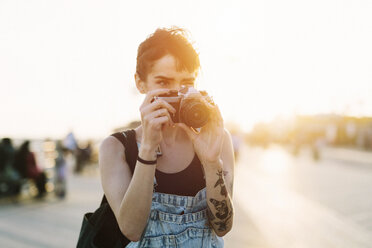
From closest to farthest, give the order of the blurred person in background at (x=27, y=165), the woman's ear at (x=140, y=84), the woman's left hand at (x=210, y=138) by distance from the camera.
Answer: the woman's left hand at (x=210, y=138) < the woman's ear at (x=140, y=84) < the blurred person in background at (x=27, y=165)

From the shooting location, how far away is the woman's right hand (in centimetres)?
161

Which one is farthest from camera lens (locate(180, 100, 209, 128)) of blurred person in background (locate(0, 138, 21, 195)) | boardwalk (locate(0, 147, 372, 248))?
blurred person in background (locate(0, 138, 21, 195))

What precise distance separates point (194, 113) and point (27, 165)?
7.37 meters

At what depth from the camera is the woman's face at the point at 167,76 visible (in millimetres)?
1729

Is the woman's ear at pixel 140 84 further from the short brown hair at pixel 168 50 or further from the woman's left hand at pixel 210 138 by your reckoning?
the woman's left hand at pixel 210 138

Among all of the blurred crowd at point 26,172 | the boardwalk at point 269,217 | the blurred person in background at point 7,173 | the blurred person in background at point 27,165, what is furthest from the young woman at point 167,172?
the blurred person in background at point 27,165

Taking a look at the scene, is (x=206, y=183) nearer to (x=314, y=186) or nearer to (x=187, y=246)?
(x=187, y=246)

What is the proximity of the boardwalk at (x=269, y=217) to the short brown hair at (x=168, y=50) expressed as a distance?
3557mm

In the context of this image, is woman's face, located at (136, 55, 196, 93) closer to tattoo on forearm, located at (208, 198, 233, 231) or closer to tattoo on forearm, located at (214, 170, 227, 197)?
tattoo on forearm, located at (214, 170, 227, 197)

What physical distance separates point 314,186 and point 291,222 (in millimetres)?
4407

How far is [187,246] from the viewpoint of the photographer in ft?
5.25

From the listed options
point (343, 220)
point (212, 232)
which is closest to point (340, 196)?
point (343, 220)

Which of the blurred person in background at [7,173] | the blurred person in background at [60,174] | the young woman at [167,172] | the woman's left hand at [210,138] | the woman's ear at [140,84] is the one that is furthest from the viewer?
the blurred person in background at [60,174]

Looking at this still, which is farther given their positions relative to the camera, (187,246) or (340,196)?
Answer: (340,196)
